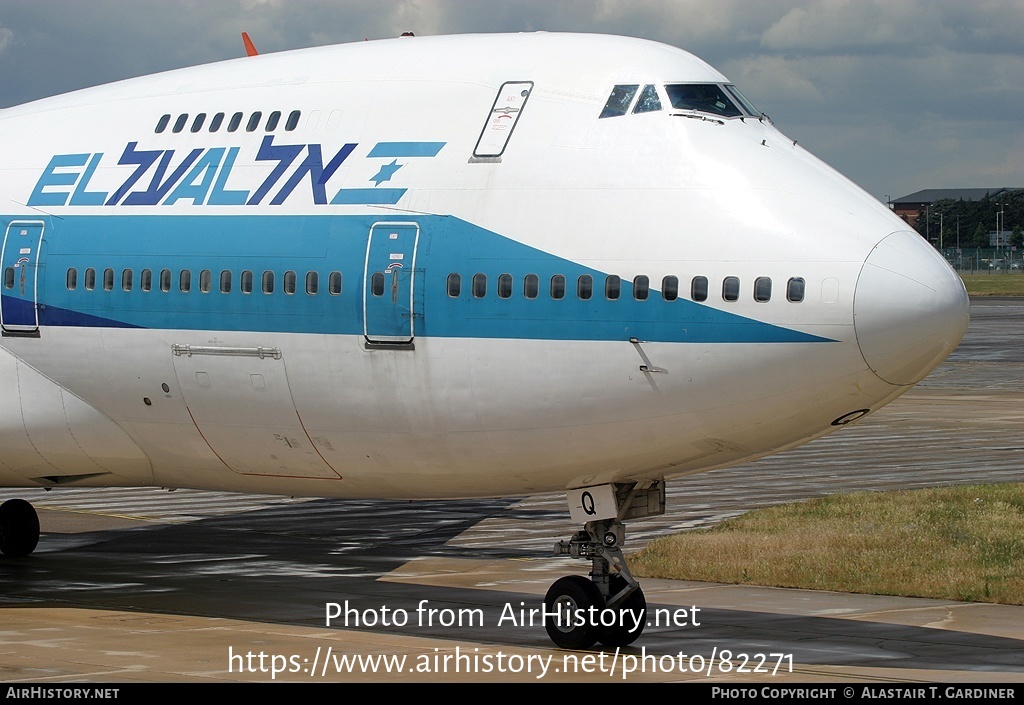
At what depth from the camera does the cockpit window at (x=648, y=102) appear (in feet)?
56.7

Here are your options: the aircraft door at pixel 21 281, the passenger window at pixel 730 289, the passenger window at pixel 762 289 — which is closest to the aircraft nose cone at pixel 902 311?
the passenger window at pixel 762 289

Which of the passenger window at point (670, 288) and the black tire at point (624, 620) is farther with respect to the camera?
the black tire at point (624, 620)

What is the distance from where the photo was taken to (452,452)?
17594mm

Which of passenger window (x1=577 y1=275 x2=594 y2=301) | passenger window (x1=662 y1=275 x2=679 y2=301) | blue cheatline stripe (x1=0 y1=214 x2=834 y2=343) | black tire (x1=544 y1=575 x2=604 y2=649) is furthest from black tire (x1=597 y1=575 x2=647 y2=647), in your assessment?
passenger window (x1=662 y1=275 x2=679 y2=301)

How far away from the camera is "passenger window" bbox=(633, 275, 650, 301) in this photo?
53.9ft

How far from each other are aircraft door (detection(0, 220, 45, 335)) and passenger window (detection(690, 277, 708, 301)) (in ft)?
27.8

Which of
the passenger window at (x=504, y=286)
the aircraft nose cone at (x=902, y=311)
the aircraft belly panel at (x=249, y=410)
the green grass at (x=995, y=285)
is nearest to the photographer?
the aircraft nose cone at (x=902, y=311)

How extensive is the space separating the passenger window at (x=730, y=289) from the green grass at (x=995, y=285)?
110 m

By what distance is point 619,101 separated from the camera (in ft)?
57.1

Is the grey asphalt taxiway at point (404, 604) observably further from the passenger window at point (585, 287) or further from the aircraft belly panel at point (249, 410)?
the passenger window at point (585, 287)

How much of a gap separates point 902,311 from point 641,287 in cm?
262

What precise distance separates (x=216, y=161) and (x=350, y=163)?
6.47 feet

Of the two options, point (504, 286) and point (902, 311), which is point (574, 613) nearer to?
point (504, 286)

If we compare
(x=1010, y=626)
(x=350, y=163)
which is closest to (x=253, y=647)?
(x=350, y=163)
